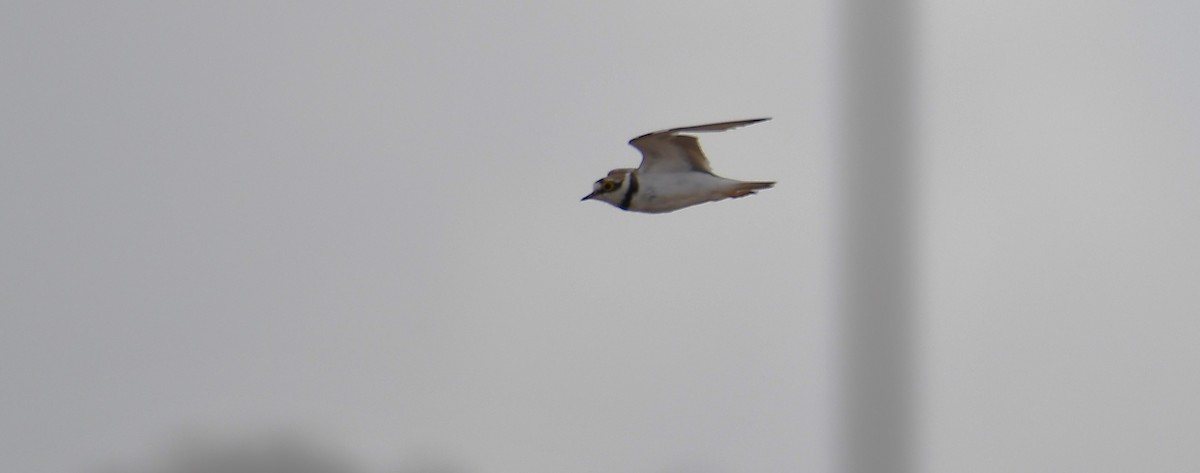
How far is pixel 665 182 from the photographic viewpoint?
0.36m

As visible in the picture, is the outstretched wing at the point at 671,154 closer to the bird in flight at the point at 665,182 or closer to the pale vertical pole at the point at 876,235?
the bird in flight at the point at 665,182

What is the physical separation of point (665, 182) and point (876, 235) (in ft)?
1.53

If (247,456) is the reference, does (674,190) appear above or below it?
above

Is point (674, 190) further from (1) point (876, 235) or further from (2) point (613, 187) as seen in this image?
(1) point (876, 235)

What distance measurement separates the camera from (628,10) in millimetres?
694

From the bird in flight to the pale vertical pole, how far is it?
1.41 ft

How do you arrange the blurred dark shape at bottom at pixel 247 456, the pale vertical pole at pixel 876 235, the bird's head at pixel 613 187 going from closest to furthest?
the bird's head at pixel 613 187 → the blurred dark shape at bottom at pixel 247 456 → the pale vertical pole at pixel 876 235

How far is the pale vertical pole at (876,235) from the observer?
767mm

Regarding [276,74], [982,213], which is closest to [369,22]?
[276,74]

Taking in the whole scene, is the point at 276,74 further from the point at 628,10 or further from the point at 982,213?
the point at 982,213

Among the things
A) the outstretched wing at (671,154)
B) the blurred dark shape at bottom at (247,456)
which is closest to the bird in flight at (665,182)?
the outstretched wing at (671,154)

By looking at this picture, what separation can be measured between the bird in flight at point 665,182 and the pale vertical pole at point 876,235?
0.43 metres

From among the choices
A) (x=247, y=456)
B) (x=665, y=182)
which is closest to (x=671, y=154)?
(x=665, y=182)

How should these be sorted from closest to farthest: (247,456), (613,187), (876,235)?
(613,187) → (247,456) → (876,235)
